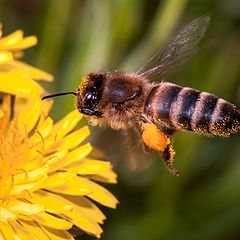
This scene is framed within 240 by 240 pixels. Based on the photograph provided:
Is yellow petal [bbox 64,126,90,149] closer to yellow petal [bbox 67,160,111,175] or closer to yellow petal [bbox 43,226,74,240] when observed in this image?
yellow petal [bbox 67,160,111,175]

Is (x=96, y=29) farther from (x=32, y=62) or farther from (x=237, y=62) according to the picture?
(x=237, y=62)

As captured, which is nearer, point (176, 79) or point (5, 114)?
point (5, 114)

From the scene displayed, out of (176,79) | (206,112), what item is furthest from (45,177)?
(176,79)

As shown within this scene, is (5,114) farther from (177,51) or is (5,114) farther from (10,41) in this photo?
(177,51)

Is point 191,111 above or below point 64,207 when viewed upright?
above

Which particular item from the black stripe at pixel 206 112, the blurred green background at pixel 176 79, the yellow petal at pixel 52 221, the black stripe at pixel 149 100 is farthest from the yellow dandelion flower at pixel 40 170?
the blurred green background at pixel 176 79

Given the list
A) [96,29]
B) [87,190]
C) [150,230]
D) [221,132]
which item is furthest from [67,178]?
[96,29]

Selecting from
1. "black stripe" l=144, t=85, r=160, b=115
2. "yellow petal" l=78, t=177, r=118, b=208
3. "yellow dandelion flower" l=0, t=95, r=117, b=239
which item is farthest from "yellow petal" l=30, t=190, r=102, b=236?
"black stripe" l=144, t=85, r=160, b=115

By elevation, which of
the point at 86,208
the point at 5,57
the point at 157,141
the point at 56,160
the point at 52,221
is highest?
the point at 5,57
